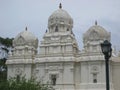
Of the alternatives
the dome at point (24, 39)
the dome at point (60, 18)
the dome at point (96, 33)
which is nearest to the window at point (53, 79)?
the dome at point (96, 33)

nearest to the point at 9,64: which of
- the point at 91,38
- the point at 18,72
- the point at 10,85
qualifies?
the point at 18,72

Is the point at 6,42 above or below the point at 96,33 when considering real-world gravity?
below

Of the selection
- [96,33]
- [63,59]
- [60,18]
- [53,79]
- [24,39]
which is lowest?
[53,79]

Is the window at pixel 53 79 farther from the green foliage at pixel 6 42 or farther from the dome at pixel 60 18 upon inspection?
the green foliage at pixel 6 42

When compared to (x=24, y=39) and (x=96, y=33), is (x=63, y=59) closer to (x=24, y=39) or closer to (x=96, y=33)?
(x=96, y=33)

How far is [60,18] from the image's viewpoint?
48094 millimetres

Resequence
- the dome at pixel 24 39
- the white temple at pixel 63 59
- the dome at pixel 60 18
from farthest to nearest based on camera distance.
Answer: the dome at pixel 24 39 < the dome at pixel 60 18 < the white temple at pixel 63 59

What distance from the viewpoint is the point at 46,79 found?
146 ft

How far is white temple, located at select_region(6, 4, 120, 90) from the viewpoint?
42.5m

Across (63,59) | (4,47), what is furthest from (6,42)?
(63,59)

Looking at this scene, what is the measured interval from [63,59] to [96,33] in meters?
6.38

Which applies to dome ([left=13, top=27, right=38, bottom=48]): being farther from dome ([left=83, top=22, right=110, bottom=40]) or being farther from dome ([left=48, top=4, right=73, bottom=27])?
dome ([left=83, top=22, right=110, bottom=40])

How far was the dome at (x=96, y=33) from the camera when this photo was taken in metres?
44.0

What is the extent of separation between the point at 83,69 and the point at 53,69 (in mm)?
4616
